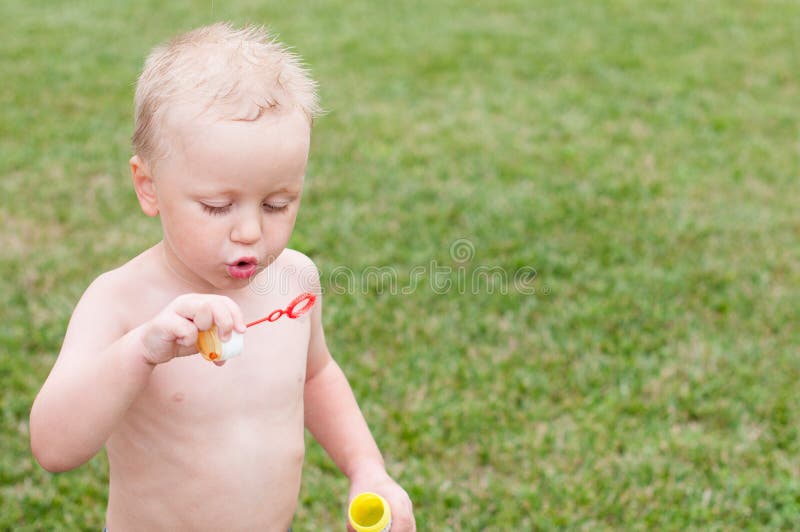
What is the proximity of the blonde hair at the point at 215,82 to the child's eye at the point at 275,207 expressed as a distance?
0.15 metres

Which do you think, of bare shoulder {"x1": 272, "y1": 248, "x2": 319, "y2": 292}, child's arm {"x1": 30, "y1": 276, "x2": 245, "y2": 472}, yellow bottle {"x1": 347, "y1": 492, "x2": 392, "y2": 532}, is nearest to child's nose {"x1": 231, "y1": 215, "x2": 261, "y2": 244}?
child's arm {"x1": 30, "y1": 276, "x2": 245, "y2": 472}

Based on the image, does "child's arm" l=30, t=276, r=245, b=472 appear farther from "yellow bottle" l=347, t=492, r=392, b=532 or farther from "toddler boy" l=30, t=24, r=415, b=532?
"yellow bottle" l=347, t=492, r=392, b=532

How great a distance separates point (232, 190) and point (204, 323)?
0.24 metres

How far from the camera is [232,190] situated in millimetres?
1481

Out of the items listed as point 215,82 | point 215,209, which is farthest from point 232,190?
point 215,82

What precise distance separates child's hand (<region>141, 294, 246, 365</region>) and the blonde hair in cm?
29

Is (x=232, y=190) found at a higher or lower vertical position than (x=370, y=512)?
higher

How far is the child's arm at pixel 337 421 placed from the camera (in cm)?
189

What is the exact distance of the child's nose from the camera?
1.51 metres

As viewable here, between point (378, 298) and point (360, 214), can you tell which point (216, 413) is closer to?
point (378, 298)

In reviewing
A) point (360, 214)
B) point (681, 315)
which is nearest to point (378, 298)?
point (360, 214)

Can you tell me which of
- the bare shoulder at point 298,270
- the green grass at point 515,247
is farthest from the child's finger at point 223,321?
the green grass at point 515,247

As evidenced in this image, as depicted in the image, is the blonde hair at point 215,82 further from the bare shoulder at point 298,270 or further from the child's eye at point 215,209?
the bare shoulder at point 298,270

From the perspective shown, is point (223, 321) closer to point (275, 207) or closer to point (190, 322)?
point (190, 322)
